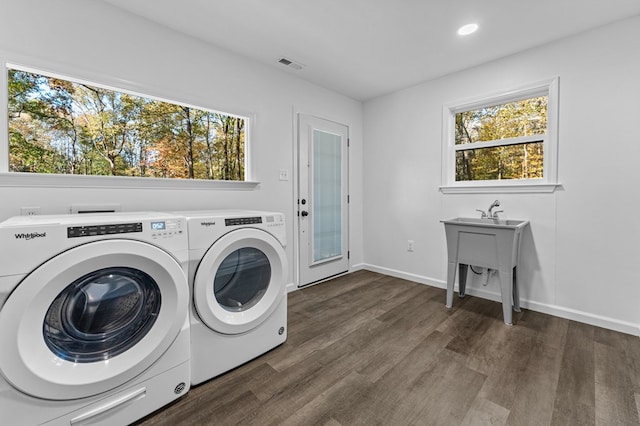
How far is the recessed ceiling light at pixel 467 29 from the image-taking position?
85.1 inches

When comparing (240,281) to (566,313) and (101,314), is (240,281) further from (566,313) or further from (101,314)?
(566,313)

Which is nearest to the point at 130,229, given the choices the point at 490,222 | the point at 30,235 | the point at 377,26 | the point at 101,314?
the point at 30,235

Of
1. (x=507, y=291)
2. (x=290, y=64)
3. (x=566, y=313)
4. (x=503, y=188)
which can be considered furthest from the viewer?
(x=290, y=64)

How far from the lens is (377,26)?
219cm

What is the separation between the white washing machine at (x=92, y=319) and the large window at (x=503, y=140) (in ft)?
9.44

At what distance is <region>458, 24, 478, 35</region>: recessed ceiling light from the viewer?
2.16m

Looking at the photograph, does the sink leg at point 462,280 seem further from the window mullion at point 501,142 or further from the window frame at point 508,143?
the window mullion at point 501,142

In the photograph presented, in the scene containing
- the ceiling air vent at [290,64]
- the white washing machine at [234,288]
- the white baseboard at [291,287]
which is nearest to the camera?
the white washing machine at [234,288]

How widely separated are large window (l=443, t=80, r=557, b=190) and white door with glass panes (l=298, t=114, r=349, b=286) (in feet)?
4.20

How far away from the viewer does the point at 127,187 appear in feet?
6.52

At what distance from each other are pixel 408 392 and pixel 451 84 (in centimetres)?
300

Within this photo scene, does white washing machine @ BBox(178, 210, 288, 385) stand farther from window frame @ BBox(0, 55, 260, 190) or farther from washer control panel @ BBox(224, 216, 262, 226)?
window frame @ BBox(0, 55, 260, 190)

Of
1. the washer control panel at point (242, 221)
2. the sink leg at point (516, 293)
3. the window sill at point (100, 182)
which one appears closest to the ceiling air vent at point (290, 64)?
the window sill at point (100, 182)

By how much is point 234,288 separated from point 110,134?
5.25 feet
